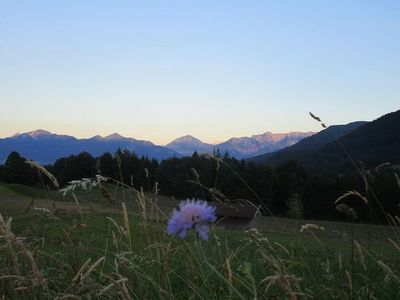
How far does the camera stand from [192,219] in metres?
1.62

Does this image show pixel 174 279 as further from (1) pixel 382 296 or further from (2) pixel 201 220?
(2) pixel 201 220

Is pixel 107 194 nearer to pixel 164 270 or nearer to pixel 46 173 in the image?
pixel 46 173

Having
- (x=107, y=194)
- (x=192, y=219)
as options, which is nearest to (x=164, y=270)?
(x=192, y=219)

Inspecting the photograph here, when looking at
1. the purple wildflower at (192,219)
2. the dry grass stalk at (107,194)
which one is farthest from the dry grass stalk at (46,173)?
the purple wildflower at (192,219)

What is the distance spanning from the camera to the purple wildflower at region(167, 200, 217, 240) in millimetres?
1586

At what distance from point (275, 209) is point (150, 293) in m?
100

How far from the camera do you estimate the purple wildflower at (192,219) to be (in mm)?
1586

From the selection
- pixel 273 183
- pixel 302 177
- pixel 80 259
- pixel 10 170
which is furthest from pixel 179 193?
pixel 80 259

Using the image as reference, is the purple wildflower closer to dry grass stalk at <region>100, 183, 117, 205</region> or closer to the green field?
the green field

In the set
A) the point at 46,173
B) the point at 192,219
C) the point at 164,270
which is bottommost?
the point at 164,270

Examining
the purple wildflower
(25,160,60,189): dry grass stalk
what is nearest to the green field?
the purple wildflower

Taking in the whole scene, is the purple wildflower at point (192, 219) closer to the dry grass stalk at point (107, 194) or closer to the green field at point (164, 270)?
the green field at point (164, 270)

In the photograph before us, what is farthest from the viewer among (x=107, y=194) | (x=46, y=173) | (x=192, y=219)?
(x=107, y=194)

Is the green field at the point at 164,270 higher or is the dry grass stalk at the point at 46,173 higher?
the dry grass stalk at the point at 46,173
